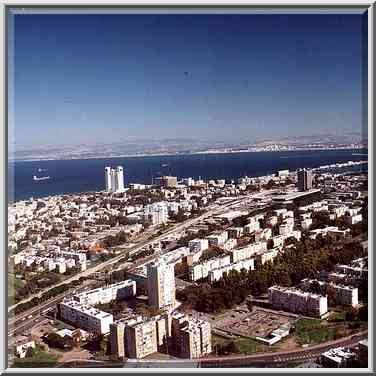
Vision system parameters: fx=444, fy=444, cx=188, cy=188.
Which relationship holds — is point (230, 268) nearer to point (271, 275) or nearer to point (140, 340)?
point (271, 275)

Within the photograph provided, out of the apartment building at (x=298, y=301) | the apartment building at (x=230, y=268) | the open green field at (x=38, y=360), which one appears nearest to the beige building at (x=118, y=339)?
the open green field at (x=38, y=360)

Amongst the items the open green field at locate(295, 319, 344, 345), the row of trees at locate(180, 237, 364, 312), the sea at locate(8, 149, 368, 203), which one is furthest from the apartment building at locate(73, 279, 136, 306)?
the open green field at locate(295, 319, 344, 345)

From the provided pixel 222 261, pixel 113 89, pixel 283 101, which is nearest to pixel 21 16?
pixel 113 89

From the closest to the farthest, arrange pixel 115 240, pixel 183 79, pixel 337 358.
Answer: pixel 337 358, pixel 183 79, pixel 115 240

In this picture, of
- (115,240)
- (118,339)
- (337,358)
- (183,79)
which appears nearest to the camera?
(337,358)

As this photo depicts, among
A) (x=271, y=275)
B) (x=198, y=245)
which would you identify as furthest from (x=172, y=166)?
(x=271, y=275)

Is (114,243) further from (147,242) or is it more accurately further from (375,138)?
(375,138)
